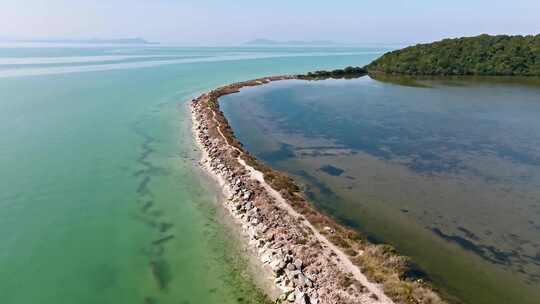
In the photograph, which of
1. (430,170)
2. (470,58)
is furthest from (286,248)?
(470,58)

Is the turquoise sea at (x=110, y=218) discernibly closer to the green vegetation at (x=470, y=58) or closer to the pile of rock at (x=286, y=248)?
the pile of rock at (x=286, y=248)

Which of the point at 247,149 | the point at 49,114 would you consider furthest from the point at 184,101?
the point at 247,149

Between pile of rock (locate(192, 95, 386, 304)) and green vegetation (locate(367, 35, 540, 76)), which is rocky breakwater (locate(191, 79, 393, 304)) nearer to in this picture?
pile of rock (locate(192, 95, 386, 304))

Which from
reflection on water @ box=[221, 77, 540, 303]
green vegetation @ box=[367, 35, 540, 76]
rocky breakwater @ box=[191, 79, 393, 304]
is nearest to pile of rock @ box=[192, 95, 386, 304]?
rocky breakwater @ box=[191, 79, 393, 304]

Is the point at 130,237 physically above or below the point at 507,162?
below

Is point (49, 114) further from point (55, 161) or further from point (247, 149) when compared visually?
point (247, 149)

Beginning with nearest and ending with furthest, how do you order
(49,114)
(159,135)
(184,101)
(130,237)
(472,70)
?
(130,237)
(159,135)
(49,114)
(184,101)
(472,70)
